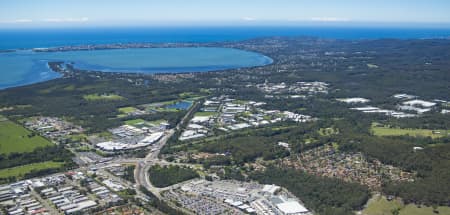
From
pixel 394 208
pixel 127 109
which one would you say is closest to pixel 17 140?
pixel 127 109

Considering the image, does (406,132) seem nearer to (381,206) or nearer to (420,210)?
(420,210)

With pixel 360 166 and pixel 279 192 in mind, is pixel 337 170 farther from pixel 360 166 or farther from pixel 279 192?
pixel 279 192

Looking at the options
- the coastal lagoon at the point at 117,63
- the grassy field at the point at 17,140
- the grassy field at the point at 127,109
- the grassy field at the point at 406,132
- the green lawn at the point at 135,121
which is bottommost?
the grassy field at the point at 406,132

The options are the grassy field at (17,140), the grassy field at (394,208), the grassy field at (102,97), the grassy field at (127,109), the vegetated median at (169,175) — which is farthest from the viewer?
the grassy field at (102,97)

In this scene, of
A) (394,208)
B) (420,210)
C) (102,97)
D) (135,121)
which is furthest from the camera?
(102,97)

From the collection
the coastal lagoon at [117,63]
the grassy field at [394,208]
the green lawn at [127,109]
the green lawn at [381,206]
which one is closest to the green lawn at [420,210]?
the grassy field at [394,208]

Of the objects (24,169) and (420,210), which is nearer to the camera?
(420,210)

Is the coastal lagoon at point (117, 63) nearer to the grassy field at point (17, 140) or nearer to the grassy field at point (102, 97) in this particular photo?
the grassy field at point (102, 97)

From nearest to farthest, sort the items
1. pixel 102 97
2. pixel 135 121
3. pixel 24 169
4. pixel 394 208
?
pixel 394 208
pixel 24 169
pixel 135 121
pixel 102 97
